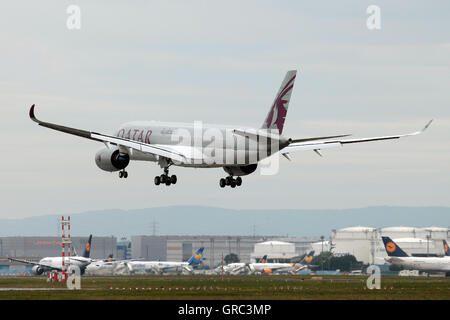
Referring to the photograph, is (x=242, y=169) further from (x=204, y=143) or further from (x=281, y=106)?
(x=281, y=106)

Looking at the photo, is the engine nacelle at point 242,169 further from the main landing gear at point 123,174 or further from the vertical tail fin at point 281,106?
the main landing gear at point 123,174

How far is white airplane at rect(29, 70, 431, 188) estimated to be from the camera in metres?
89.3

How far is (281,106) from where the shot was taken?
294 ft

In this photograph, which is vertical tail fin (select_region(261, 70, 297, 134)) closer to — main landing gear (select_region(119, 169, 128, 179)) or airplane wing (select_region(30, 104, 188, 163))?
airplane wing (select_region(30, 104, 188, 163))

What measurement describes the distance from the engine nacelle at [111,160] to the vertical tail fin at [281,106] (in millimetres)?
18492

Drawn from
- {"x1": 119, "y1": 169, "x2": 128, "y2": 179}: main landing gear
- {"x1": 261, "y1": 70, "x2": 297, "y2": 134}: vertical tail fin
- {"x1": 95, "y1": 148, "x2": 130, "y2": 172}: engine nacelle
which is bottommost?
{"x1": 119, "y1": 169, "x2": 128, "y2": 179}: main landing gear

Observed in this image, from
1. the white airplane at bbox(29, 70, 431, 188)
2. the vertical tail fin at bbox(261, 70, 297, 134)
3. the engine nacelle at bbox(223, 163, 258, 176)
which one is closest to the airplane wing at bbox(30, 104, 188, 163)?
the white airplane at bbox(29, 70, 431, 188)

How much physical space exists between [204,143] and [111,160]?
1229 cm

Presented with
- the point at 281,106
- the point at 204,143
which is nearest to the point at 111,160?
the point at 204,143

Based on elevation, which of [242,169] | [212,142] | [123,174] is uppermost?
[212,142]

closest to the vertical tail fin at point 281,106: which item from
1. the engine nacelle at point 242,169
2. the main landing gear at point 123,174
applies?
the engine nacelle at point 242,169
